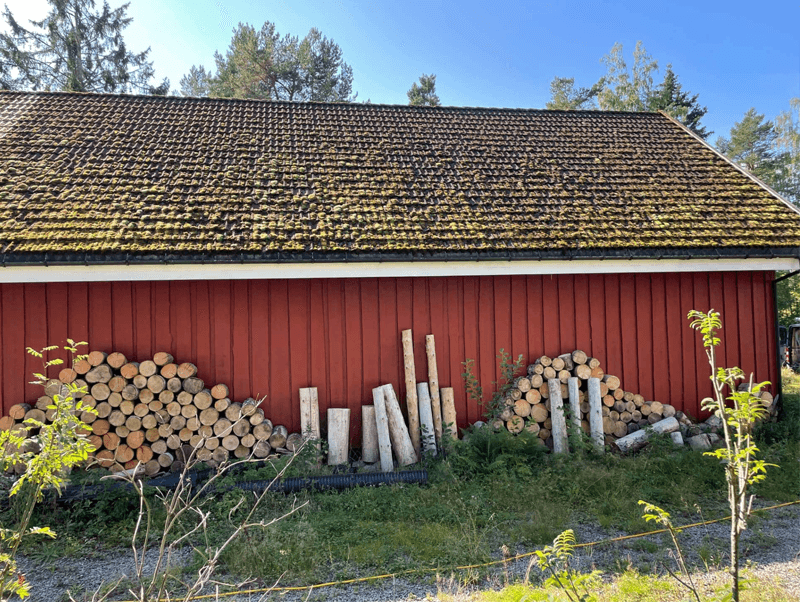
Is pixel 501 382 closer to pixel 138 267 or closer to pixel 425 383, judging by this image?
pixel 425 383

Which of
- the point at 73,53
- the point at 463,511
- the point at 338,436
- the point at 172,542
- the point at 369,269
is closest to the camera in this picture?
the point at 172,542

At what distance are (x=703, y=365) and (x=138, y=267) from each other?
23.8ft

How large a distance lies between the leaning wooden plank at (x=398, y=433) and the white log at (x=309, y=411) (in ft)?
2.79

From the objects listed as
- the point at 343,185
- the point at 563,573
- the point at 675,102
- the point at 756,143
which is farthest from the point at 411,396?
the point at 756,143

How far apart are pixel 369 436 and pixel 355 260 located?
2163mm

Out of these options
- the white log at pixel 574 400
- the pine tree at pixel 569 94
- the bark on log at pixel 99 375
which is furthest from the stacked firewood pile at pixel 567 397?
the pine tree at pixel 569 94

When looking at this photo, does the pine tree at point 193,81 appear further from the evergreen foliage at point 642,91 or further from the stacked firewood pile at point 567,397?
the stacked firewood pile at point 567,397

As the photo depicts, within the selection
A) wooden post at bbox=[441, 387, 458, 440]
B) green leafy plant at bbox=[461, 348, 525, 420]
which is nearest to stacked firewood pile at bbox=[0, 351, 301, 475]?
wooden post at bbox=[441, 387, 458, 440]

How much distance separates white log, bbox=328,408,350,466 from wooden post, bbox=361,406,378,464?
207mm

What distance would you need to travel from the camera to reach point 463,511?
4.84 metres

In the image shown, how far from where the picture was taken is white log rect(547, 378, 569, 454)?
6273 millimetres

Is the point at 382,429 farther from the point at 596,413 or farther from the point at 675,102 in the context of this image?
the point at 675,102

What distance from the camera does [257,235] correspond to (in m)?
5.80

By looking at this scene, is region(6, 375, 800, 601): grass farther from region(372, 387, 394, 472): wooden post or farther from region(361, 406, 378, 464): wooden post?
region(361, 406, 378, 464): wooden post
